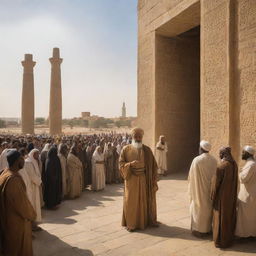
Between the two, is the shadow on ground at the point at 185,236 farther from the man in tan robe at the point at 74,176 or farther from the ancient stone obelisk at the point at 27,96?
the ancient stone obelisk at the point at 27,96

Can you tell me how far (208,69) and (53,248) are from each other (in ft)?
19.2

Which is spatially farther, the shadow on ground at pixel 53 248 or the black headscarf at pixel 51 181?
the black headscarf at pixel 51 181

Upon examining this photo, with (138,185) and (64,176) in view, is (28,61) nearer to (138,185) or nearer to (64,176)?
(64,176)

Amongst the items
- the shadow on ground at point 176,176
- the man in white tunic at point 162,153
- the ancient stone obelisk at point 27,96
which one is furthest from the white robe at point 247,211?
the ancient stone obelisk at point 27,96

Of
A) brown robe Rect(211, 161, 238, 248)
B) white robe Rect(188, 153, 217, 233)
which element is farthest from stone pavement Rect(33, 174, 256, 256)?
white robe Rect(188, 153, 217, 233)

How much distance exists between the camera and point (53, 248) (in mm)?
4711

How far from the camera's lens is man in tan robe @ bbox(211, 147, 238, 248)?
4461mm

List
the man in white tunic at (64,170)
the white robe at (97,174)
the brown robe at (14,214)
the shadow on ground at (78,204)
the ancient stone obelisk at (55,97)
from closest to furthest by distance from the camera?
the brown robe at (14,214)
the shadow on ground at (78,204)
the man in white tunic at (64,170)
the white robe at (97,174)
the ancient stone obelisk at (55,97)

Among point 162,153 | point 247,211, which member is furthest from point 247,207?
point 162,153

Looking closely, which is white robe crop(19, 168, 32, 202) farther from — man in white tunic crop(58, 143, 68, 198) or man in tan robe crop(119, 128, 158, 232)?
man in white tunic crop(58, 143, 68, 198)

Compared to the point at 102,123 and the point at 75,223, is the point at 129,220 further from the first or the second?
the point at 102,123

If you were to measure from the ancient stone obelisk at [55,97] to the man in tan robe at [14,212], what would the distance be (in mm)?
25058

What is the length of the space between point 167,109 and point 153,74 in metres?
1.46

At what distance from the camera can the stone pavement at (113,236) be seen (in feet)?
14.7
